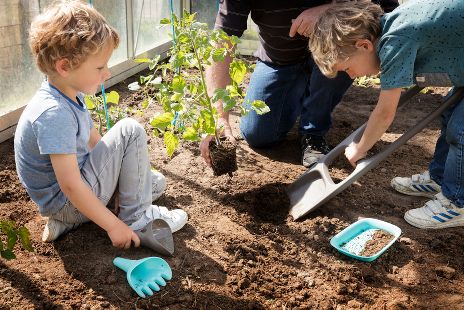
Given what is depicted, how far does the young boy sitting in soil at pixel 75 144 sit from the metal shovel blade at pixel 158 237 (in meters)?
0.06

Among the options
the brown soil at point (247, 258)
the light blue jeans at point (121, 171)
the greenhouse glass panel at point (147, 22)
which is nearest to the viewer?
the brown soil at point (247, 258)

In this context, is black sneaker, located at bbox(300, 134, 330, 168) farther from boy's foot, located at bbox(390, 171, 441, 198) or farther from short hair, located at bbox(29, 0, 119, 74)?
short hair, located at bbox(29, 0, 119, 74)

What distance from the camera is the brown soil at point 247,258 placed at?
74.2 inches

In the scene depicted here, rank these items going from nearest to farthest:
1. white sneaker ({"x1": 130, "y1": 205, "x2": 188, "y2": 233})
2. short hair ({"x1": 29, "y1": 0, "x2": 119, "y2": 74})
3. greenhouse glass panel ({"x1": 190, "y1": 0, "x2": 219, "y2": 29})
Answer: short hair ({"x1": 29, "y1": 0, "x2": 119, "y2": 74})
white sneaker ({"x1": 130, "y1": 205, "x2": 188, "y2": 233})
greenhouse glass panel ({"x1": 190, "y1": 0, "x2": 219, "y2": 29})

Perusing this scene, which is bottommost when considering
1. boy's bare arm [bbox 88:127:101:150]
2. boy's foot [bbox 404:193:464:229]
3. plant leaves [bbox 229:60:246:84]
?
boy's foot [bbox 404:193:464:229]

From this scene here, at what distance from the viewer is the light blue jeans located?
2010 millimetres

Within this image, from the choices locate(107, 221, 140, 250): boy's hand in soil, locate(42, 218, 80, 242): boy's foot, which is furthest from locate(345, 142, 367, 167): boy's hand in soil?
locate(42, 218, 80, 242): boy's foot

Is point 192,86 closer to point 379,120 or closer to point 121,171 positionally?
point 121,171

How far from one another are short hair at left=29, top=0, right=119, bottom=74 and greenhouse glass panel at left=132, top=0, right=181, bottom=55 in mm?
2640

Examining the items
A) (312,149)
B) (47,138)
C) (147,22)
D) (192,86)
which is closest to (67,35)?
(47,138)

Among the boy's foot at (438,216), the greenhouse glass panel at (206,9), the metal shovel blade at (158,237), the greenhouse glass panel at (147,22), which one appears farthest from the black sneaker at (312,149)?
the greenhouse glass panel at (206,9)

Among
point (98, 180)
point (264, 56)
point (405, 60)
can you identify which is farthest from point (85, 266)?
point (264, 56)

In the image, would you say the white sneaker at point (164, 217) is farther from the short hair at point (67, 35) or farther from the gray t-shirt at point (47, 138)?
the short hair at point (67, 35)

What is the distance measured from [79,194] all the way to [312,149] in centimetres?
168
